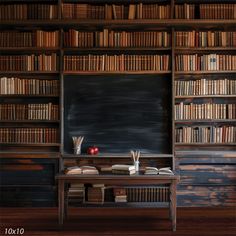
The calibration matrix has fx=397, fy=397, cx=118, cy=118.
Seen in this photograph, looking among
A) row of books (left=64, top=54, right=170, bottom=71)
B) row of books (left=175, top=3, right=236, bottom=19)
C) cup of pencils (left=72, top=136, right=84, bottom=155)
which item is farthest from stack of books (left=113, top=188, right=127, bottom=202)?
row of books (left=175, top=3, right=236, bottom=19)

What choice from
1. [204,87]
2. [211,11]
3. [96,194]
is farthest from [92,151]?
[211,11]

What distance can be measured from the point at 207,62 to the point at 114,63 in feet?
3.97

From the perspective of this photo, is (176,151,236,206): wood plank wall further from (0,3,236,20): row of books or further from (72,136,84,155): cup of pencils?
(0,3,236,20): row of books

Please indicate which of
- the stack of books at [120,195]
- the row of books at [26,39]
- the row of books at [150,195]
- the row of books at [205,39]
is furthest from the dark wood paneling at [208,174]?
the row of books at [26,39]

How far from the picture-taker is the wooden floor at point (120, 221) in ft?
13.4

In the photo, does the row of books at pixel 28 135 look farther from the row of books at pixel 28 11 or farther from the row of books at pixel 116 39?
the row of books at pixel 28 11

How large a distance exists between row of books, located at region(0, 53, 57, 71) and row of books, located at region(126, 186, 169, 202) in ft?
6.40

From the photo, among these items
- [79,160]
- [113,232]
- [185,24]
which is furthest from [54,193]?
[185,24]

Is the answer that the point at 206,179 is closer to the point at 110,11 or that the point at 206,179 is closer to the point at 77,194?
the point at 77,194

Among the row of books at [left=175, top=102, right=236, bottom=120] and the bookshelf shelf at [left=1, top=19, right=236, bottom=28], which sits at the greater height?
the bookshelf shelf at [left=1, top=19, right=236, bottom=28]

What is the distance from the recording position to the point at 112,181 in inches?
158

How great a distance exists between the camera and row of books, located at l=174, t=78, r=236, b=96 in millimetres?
5168

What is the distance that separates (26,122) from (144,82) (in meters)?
1.66

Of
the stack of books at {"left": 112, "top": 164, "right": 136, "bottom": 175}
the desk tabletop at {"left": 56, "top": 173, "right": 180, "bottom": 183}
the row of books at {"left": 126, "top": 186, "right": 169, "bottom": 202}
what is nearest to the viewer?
the desk tabletop at {"left": 56, "top": 173, "right": 180, "bottom": 183}
